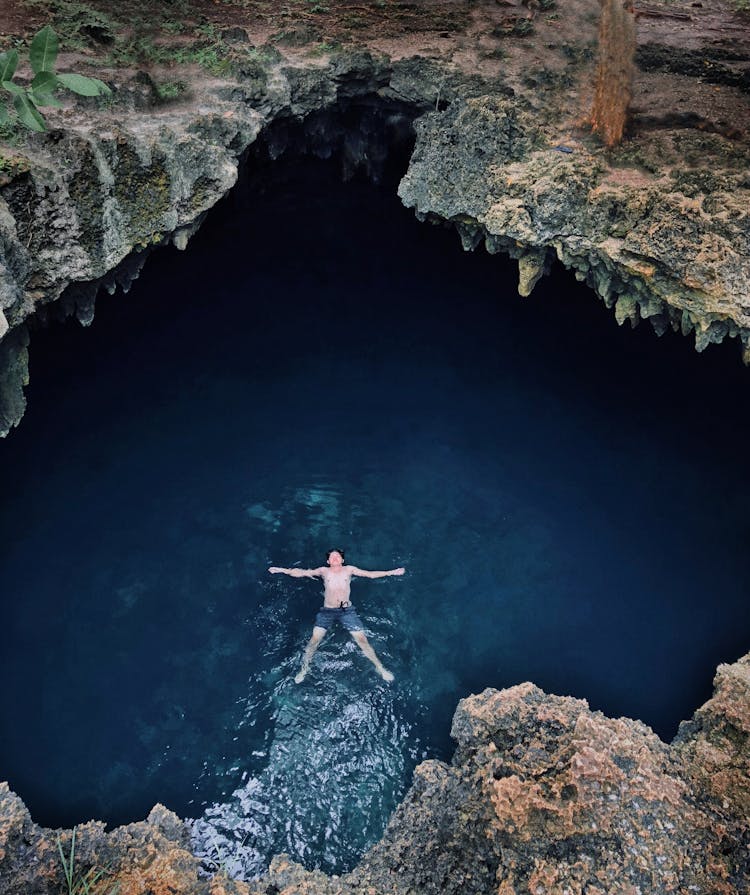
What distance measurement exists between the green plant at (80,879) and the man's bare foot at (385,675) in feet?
9.88

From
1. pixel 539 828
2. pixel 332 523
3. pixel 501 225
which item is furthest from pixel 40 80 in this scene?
pixel 332 523

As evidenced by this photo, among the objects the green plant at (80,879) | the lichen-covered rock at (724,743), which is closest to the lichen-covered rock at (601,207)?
the lichen-covered rock at (724,743)

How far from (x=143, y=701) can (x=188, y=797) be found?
1010mm

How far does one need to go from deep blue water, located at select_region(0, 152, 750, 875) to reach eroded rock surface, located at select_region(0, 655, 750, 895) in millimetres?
1102

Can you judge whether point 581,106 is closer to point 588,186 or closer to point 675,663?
point 588,186

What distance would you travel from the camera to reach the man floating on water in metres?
7.12

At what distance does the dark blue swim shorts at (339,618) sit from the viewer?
718 centimetres

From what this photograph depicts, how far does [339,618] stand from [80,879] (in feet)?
10.3

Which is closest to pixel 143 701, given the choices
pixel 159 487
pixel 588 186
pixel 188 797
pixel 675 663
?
→ pixel 188 797

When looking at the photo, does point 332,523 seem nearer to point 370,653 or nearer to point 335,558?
point 335,558

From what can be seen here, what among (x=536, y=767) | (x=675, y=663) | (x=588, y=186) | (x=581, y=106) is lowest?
(x=675, y=663)

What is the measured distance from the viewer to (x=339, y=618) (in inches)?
284

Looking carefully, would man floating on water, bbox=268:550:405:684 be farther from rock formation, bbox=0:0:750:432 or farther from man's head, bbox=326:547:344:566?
rock formation, bbox=0:0:750:432

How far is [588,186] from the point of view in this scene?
6.42m
